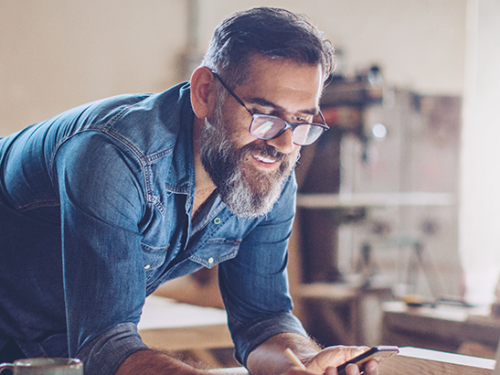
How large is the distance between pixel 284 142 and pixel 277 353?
446 mm

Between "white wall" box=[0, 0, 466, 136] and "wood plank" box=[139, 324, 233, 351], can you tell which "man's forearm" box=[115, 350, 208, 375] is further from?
"white wall" box=[0, 0, 466, 136]

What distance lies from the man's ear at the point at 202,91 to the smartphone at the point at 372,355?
598mm

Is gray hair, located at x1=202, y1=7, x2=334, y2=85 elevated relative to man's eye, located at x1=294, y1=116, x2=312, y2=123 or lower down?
elevated

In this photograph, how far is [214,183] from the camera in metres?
1.22

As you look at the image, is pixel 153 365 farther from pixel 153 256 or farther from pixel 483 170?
pixel 483 170

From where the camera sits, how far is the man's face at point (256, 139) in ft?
3.62

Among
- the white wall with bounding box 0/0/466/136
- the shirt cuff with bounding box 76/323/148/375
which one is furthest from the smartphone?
the white wall with bounding box 0/0/466/136

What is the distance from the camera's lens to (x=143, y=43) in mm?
4109

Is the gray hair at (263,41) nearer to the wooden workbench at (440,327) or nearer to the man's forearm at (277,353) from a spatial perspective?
the man's forearm at (277,353)

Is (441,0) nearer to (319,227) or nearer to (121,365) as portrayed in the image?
(319,227)

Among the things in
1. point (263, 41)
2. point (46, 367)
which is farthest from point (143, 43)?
point (46, 367)

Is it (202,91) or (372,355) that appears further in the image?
(202,91)

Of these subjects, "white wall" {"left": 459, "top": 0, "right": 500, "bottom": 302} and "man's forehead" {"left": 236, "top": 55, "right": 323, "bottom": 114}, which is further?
"white wall" {"left": 459, "top": 0, "right": 500, "bottom": 302}

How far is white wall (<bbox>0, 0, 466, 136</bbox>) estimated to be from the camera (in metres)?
3.46
